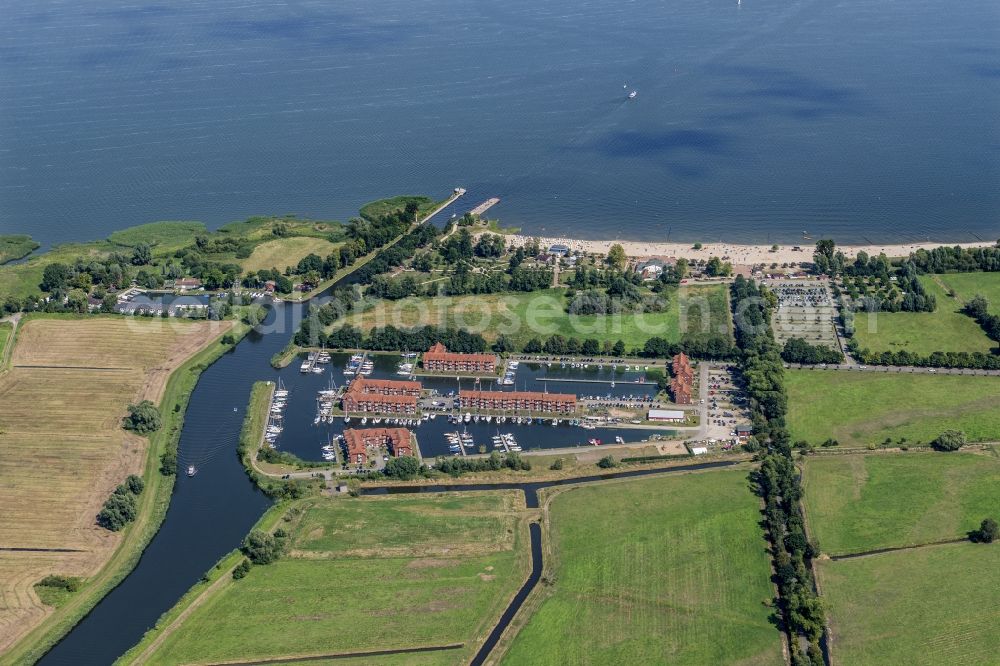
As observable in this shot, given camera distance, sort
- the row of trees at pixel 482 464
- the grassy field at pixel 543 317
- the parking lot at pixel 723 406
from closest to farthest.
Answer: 1. the row of trees at pixel 482 464
2. the parking lot at pixel 723 406
3. the grassy field at pixel 543 317

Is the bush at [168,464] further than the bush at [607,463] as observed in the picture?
Yes

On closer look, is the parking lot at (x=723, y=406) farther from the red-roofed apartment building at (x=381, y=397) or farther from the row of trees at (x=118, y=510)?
the row of trees at (x=118, y=510)

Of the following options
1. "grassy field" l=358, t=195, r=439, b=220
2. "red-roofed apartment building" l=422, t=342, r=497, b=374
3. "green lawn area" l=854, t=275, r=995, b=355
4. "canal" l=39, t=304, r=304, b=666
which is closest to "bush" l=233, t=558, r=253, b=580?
"canal" l=39, t=304, r=304, b=666

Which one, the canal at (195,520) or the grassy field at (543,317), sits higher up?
the grassy field at (543,317)

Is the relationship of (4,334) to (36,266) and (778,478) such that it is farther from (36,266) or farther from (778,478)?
(778,478)

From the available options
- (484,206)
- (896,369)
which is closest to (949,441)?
(896,369)

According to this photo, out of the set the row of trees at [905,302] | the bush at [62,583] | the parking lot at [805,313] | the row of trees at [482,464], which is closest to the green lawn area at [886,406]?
the parking lot at [805,313]

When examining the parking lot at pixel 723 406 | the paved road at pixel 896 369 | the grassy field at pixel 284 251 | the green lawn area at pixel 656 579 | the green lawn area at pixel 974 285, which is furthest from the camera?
the grassy field at pixel 284 251
